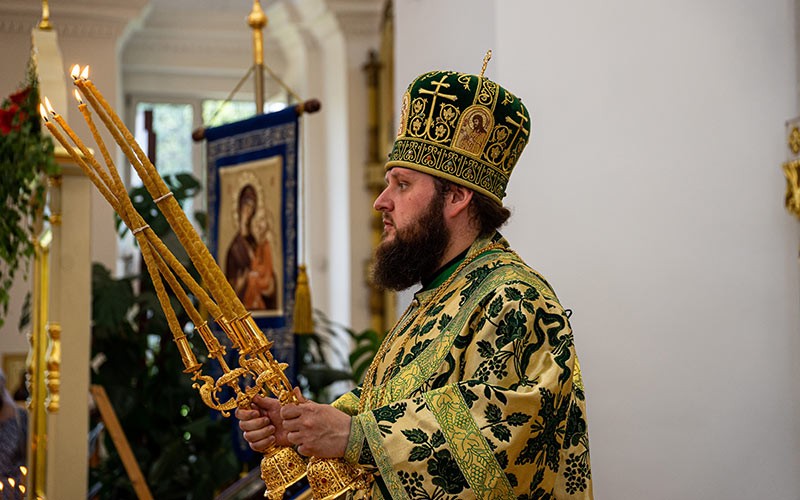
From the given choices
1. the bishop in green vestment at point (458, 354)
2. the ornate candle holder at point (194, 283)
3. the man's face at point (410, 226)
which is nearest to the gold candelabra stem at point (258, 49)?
the bishop in green vestment at point (458, 354)

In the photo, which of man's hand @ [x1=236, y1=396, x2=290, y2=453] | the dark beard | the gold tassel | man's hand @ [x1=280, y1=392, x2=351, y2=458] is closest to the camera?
man's hand @ [x1=280, y1=392, x2=351, y2=458]

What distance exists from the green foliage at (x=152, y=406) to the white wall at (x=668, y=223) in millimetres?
2530

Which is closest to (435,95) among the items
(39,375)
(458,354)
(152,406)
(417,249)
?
(417,249)

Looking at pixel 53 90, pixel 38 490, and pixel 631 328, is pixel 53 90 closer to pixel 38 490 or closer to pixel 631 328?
pixel 38 490

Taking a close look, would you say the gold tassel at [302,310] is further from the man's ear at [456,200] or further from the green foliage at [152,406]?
the man's ear at [456,200]

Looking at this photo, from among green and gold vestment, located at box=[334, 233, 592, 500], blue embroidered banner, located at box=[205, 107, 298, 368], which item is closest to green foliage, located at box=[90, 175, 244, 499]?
blue embroidered banner, located at box=[205, 107, 298, 368]

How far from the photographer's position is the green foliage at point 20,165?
11.4 ft

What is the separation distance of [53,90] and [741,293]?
94.8 inches

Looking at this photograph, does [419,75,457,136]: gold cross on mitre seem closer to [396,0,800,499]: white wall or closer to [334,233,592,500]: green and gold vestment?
[334,233,592,500]: green and gold vestment

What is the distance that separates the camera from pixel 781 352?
12.1 ft

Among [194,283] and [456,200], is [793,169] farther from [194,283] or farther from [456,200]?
[194,283]

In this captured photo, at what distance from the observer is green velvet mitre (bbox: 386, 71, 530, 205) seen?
255 centimetres

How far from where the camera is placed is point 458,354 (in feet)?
7.64

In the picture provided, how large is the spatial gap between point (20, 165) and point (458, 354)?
1874mm
